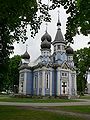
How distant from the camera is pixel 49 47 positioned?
2318 inches

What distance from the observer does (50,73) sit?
56.5m

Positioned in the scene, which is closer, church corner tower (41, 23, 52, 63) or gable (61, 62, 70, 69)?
church corner tower (41, 23, 52, 63)

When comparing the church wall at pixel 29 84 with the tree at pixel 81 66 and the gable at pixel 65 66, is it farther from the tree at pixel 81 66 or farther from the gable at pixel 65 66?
the tree at pixel 81 66

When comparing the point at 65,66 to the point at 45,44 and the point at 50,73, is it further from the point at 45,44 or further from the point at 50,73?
the point at 45,44

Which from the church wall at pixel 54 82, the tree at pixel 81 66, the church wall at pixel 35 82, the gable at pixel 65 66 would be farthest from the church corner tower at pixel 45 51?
the tree at pixel 81 66

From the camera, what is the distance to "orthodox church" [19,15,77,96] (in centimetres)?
5597

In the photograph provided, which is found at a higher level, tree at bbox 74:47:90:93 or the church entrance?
tree at bbox 74:47:90:93

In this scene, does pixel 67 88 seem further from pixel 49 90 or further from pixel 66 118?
pixel 66 118

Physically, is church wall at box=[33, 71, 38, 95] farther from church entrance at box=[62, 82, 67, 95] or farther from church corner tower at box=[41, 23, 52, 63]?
church entrance at box=[62, 82, 67, 95]

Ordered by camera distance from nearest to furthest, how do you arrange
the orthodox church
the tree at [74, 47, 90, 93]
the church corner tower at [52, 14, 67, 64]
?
the orthodox church
the church corner tower at [52, 14, 67, 64]
the tree at [74, 47, 90, 93]

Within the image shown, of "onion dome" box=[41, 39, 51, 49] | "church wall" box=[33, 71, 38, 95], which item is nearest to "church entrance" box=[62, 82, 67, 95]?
"church wall" box=[33, 71, 38, 95]

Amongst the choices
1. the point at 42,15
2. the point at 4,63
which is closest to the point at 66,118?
the point at 42,15

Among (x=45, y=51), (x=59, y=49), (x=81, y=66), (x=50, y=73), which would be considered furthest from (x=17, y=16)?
(x=81, y=66)

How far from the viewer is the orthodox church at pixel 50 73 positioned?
56.0 m
